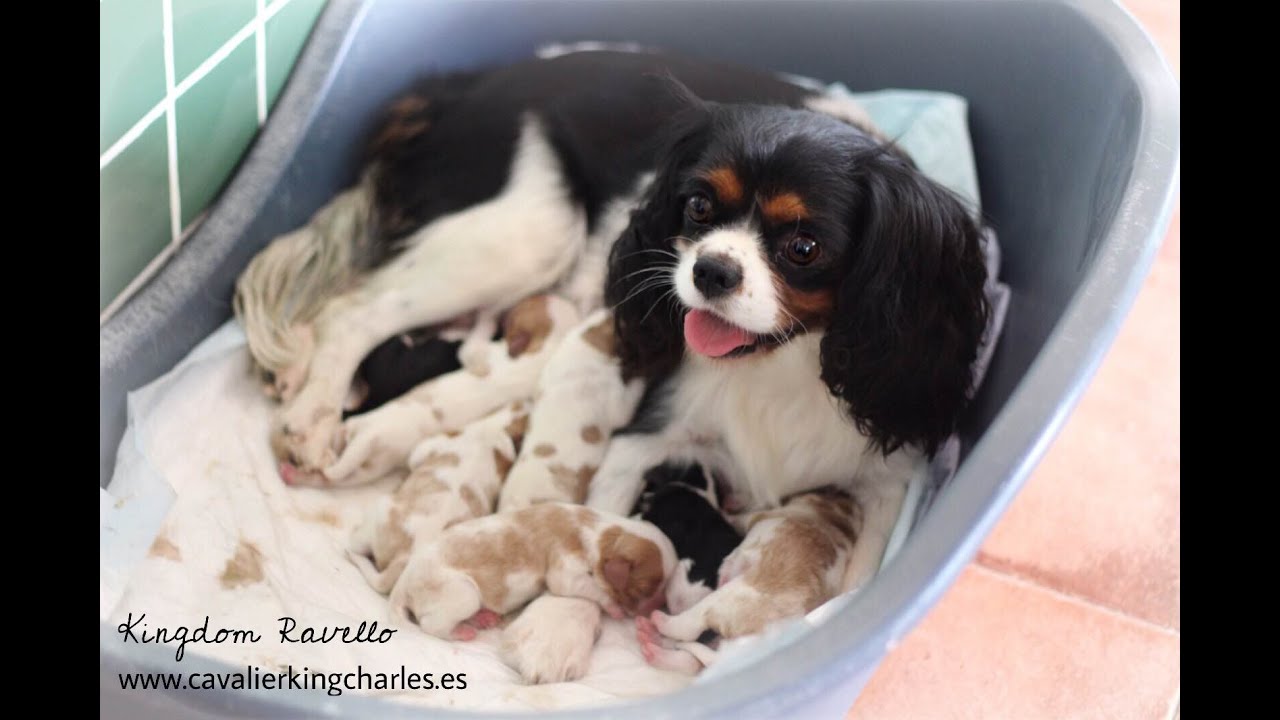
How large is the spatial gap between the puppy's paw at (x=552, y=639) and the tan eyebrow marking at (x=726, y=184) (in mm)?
585

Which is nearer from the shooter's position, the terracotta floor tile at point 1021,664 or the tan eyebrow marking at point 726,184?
the tan eyebrow marking at point 726,184

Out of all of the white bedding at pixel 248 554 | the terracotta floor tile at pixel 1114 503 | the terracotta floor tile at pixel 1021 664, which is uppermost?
the white bedding at pixel 248 554

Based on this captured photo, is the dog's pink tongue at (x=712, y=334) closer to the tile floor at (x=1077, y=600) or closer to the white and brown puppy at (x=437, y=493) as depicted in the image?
the white and brown puppy at (x=437, y=493)

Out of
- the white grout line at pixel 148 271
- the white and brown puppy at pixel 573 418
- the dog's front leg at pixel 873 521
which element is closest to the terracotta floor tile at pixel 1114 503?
the dog's front leg at pixel 873 521

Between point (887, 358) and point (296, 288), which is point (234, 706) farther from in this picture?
point (296, 288)

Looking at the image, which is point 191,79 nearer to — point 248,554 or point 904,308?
point 248,554

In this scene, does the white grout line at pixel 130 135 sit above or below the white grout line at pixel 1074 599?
above

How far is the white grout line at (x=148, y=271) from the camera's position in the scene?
77.4 inches

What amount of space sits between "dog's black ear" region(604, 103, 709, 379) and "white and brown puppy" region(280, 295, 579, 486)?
0.62 ft

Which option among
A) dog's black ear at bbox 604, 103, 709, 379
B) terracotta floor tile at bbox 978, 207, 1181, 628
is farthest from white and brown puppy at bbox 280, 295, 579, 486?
terracotta floor tile at bbox 978, 207, 1181, 628

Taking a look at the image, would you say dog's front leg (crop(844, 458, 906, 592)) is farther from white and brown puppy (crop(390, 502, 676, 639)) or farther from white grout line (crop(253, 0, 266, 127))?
white grout line (crop(253, 0, 266, 127))

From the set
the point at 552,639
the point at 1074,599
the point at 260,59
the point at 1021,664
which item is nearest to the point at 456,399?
the point at 552,639

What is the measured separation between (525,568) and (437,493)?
21 centimetres
